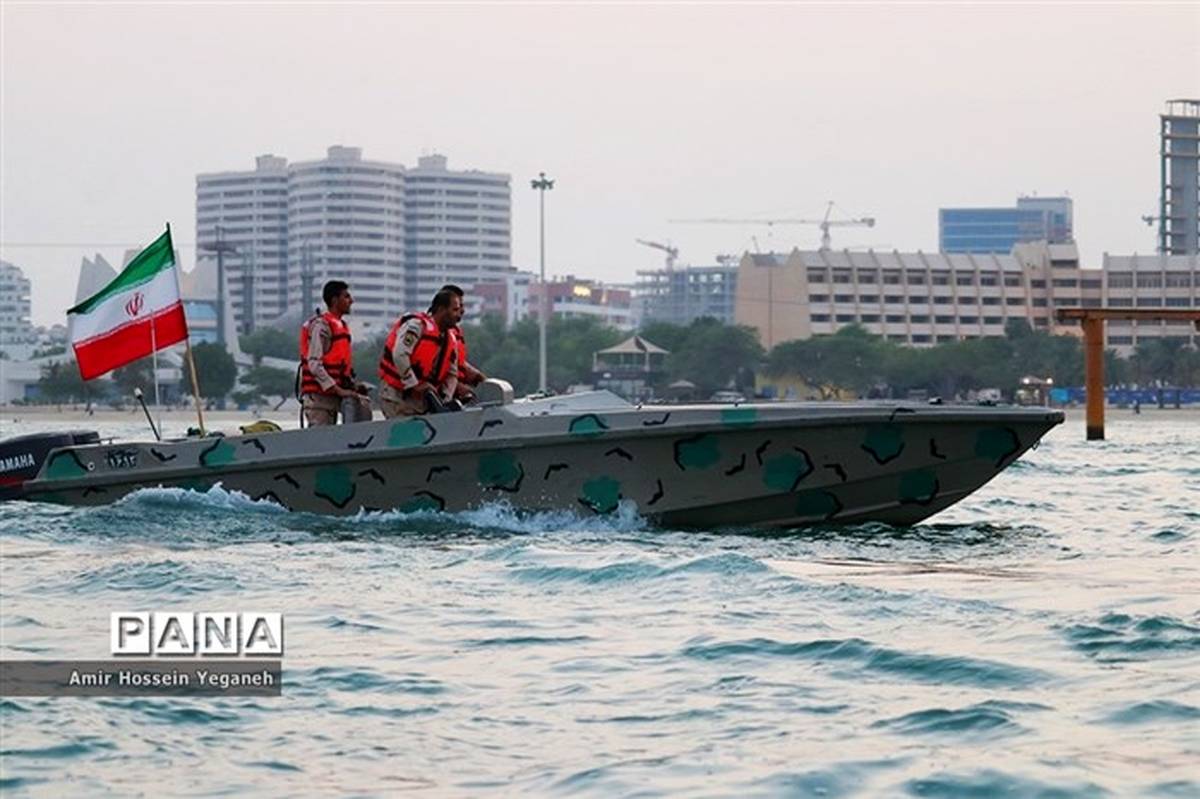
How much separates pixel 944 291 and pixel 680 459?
151 meters

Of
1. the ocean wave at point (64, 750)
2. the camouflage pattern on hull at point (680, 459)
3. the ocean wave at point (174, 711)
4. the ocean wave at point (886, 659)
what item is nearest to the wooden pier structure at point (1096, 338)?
the camouflage pattern on hull at point (680, 459)

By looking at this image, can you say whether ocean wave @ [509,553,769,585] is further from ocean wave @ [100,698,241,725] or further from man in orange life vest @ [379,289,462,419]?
ocean wave @ [100,698,241,725]

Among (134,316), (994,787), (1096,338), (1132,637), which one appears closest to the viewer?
(994,787)

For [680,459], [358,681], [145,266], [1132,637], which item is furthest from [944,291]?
[358,681]

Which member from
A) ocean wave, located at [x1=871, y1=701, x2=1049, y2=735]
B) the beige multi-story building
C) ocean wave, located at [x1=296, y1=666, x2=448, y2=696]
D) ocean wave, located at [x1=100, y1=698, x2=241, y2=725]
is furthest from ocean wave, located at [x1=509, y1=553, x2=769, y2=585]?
the beige multi-story building

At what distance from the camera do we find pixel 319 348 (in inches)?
607

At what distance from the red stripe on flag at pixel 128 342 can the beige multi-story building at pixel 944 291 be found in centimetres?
14220

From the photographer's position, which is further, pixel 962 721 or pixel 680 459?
pixel 680 459

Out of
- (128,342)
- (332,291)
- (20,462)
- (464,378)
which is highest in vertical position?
(332,291)

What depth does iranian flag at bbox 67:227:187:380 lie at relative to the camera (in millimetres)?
15531

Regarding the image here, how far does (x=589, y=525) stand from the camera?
47.6 ft

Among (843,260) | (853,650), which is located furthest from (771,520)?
(843,260)

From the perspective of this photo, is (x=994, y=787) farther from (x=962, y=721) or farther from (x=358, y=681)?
(x=358, y=681)

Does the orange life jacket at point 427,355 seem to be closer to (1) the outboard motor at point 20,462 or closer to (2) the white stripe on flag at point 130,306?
(2) the white stripe on flag at point 130,306
